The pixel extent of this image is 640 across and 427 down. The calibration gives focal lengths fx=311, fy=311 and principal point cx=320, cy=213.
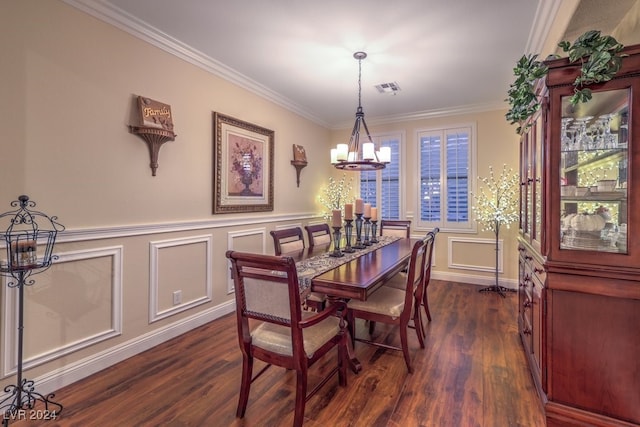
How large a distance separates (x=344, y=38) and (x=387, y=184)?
119 inches

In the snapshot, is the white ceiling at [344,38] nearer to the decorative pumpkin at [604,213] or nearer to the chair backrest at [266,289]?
the decorative pumpkin at [604,213]

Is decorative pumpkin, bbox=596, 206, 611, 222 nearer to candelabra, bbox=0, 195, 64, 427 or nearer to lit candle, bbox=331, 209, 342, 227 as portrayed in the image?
lit candle, bbox=331, 209, 342, 227

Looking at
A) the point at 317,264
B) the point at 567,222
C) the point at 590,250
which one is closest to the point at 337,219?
the point at 317,264

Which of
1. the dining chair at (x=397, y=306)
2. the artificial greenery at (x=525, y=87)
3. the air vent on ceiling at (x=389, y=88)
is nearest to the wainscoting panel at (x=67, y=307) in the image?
the dining chair at (x=397, y=306)

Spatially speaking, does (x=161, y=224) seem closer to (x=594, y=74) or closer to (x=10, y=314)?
(x=10, y=314)

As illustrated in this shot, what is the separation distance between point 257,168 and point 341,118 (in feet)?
7.37

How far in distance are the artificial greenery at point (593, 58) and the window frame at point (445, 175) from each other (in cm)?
323

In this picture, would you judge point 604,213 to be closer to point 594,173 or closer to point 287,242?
point 594,173

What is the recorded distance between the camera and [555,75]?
68.7 inches

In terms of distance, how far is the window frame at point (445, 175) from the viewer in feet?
15.6

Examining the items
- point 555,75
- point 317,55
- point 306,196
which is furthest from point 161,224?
point 555,75

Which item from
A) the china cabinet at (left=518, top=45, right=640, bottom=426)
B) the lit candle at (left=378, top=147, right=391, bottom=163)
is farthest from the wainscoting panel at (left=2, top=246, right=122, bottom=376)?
the china cabinet at (left=518, top=45, right=640, bottom=426)

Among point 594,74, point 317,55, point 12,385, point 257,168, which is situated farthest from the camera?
point 257,168

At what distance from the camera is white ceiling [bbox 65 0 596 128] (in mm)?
2352
